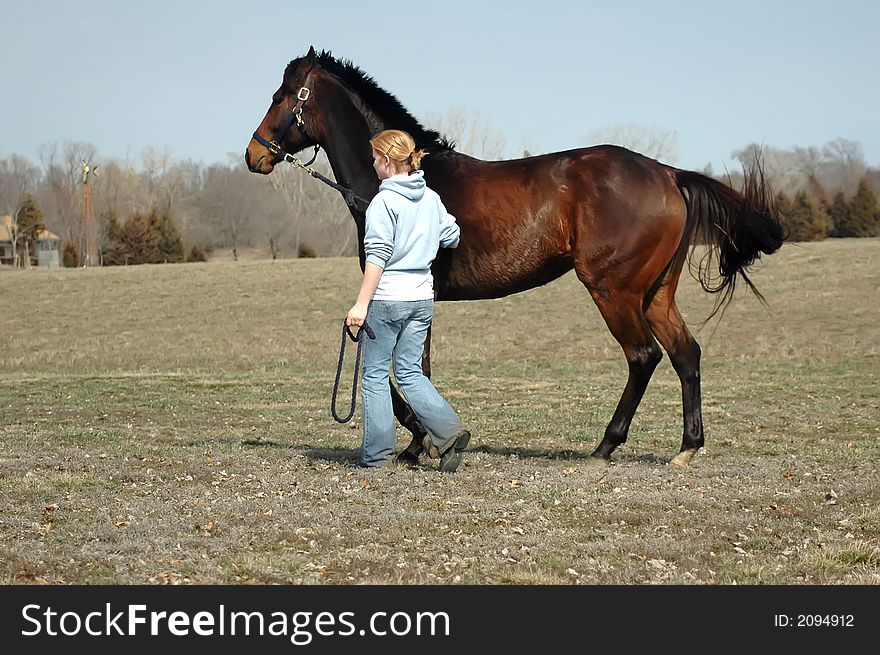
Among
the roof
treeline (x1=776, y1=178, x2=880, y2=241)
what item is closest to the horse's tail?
treeline (x1=776, y1=178, x2=880, y2=241)

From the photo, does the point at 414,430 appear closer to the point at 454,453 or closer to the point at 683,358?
the point at 454,453

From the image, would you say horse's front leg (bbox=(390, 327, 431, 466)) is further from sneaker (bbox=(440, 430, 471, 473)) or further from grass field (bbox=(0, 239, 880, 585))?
sneaker (bbox=(440, 430, 471, 473))

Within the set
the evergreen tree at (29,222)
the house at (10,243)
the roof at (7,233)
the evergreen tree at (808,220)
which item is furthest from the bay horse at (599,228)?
the roof at (7,233)

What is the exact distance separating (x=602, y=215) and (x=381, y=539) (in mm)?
3393

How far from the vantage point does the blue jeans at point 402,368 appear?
7797 millimetres

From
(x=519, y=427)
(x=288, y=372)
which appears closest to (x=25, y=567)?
(x=519, y=427)

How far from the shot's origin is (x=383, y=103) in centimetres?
898

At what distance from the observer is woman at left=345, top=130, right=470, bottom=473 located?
7.57 metres

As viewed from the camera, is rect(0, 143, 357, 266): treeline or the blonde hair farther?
rect(0, 143, 357, 266): treeline

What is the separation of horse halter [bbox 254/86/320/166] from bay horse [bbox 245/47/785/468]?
0.39 m

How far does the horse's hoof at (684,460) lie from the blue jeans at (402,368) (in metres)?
1.81

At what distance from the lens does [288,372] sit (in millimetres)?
22562

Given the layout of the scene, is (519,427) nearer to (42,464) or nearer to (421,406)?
(421,406)

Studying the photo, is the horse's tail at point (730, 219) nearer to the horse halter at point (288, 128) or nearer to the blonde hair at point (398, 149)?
the blonde hair at point (398, 149)
